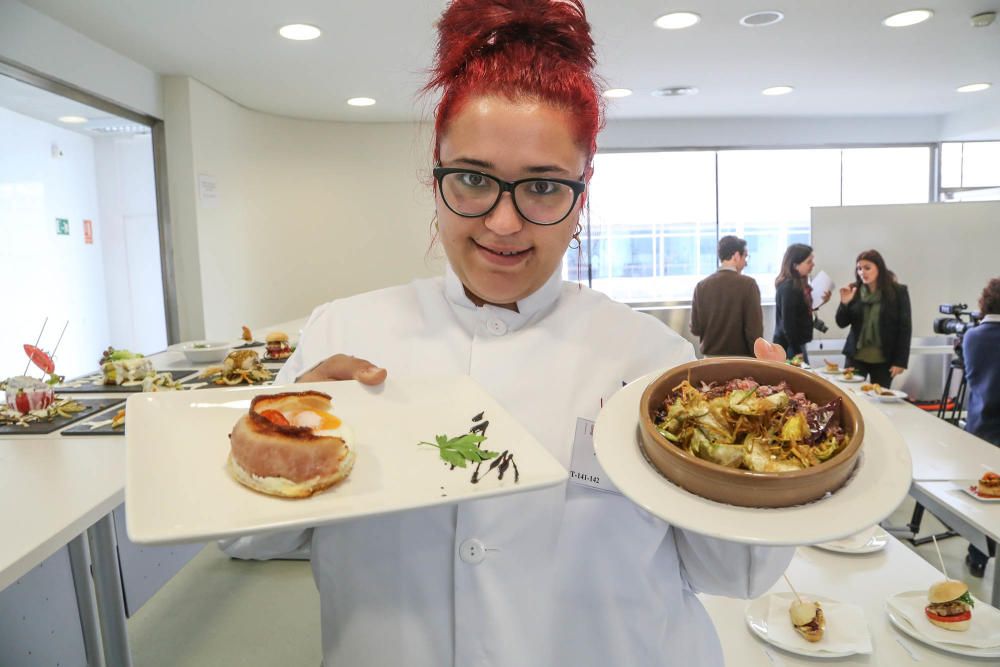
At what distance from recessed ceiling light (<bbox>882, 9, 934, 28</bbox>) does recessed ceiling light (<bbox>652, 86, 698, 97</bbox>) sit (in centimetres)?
183

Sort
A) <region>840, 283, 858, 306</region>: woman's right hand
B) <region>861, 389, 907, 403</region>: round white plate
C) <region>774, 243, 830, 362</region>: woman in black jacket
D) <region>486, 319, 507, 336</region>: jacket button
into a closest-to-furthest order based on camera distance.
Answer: <region>486, 319, 507, 336</region>: jacket button
<region>861, 389, 907, 403</region>: round white plate
<region>840, 283, 858, 306</region>: woman's right hand
<region>774, 243, 830, 362</region>: woman in black jacket

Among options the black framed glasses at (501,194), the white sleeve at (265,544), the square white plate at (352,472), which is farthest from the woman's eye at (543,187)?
the white sleeve at (265,544)

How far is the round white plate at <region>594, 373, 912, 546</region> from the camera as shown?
63 centimetres

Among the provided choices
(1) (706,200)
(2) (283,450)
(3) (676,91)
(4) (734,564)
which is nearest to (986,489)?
(4) (734,564)

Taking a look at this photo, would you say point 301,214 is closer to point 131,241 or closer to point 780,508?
point 131,241

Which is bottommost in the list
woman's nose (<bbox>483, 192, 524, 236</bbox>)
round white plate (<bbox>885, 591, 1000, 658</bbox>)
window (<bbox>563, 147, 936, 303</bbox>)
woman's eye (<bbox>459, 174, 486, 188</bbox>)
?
round white plate (<bbox>885, 591, 1000, 658</bbox>)

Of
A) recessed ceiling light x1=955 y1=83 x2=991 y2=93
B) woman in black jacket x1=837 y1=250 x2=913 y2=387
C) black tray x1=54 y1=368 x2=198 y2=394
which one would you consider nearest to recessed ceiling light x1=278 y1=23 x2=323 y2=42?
black tray x1=54 y1=368 x2=198 y2=394

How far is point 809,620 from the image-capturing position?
60.0 inches

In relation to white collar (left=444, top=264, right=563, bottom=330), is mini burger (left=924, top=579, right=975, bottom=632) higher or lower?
lower

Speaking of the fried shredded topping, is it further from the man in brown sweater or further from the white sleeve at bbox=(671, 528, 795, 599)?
the man in brown sweater

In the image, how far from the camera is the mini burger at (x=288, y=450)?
2.64 feet

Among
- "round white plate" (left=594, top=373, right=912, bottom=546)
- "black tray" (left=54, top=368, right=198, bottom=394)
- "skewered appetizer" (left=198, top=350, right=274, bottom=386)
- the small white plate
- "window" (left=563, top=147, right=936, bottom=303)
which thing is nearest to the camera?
"round white plate" (left=594, top=373, right=912, bottom=546)

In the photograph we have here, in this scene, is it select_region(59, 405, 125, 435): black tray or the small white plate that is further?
the small white plate

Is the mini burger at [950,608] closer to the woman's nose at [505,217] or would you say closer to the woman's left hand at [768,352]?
the woman's left hand at [768,352]
